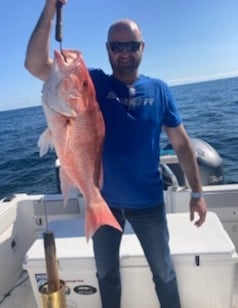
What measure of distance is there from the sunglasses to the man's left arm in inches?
24.6

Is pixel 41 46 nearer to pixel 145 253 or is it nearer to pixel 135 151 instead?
pixel 135 151

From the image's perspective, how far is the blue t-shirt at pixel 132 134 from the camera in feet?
7.32

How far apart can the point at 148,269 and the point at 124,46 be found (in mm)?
1638

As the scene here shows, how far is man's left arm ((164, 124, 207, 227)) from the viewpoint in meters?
2.56

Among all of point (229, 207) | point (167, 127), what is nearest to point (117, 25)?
point (167, 127)

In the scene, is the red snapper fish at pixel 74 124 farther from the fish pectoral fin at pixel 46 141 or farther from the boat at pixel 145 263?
the boat at pixel 145 263

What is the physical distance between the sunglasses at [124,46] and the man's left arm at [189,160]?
24.6 inches

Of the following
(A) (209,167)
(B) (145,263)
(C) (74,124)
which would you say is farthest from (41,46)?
(A) (209,167)

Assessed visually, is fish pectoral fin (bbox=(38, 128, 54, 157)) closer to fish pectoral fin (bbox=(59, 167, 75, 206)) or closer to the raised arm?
fish pectoral fin (bbox=(59, 167, 75, 206))

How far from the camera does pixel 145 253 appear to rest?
2596mm

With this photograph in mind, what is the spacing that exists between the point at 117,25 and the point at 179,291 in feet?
6.53

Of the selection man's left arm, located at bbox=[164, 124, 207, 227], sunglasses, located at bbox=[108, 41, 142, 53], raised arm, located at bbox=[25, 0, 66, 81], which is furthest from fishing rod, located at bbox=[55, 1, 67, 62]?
man's left arm, located at bbox=[164, 124, 207, 227]

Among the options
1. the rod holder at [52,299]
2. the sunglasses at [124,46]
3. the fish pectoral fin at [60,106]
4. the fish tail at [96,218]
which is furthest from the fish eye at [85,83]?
the rod holder at [52,299]

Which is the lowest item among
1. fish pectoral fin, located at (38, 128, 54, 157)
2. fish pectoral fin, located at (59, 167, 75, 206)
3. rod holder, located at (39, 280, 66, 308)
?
rod holder, located at (39, 280, 66, 308)
